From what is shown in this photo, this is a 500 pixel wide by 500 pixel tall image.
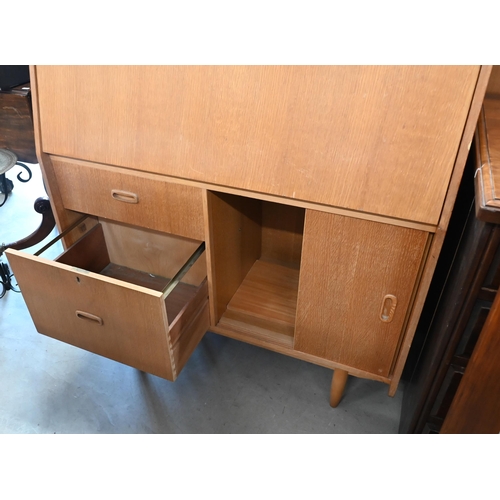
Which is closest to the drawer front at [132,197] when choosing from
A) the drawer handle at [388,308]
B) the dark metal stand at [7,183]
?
the drawer handle at [388,308]

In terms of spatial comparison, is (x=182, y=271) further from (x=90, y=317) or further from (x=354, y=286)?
(x=354, y=286)

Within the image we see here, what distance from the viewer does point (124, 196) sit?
102 centimetres

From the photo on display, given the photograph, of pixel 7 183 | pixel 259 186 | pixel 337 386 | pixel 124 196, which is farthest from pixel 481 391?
pixel 7 183

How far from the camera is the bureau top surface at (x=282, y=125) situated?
0.70 m

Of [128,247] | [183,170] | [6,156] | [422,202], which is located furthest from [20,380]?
[422,202]

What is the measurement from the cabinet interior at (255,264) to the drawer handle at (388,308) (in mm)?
282

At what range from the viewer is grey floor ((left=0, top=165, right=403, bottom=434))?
1.14 metres

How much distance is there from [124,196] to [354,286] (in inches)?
22.3

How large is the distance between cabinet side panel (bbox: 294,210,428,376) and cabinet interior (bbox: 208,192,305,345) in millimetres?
147

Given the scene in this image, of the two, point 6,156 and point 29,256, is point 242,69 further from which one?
point 6,156

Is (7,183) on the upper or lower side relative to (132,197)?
lower

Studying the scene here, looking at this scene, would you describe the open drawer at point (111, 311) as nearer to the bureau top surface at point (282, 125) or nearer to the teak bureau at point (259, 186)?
the teak bureau at point (259, 186)

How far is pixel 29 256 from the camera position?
0.93 metres

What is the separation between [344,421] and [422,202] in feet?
2.21
